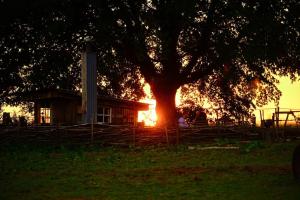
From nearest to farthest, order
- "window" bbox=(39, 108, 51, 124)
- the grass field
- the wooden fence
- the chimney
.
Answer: the grass field < the wooden fence < the chimney < "window" bbox=(39, 108, 51, 124)

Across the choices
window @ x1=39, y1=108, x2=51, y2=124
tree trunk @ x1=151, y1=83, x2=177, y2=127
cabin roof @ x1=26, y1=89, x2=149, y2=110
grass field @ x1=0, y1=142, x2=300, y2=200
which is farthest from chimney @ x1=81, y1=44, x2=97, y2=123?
grass field @ x1=0, y1=142, x2=300, y2=200

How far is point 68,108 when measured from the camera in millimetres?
33531

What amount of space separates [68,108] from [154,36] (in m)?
8.18

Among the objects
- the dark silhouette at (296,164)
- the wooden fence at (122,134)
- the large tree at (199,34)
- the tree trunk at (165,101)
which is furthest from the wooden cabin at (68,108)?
the dark silhouette at (296,164)

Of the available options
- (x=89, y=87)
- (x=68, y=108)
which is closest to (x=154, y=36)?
(x=89, y=87)

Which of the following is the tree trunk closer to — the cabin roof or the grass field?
the cabin roof

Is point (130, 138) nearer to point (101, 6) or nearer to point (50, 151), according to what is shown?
point (50, 151)

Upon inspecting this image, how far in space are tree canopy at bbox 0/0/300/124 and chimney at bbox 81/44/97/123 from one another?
116 cm

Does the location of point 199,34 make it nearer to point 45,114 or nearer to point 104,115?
point 104,115

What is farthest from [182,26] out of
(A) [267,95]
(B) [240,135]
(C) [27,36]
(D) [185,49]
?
(A) [267,95]

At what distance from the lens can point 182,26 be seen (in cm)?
2948

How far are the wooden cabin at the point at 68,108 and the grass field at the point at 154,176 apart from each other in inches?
488

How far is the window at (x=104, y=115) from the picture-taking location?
1395 inches

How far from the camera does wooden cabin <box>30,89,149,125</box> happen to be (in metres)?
32.4
